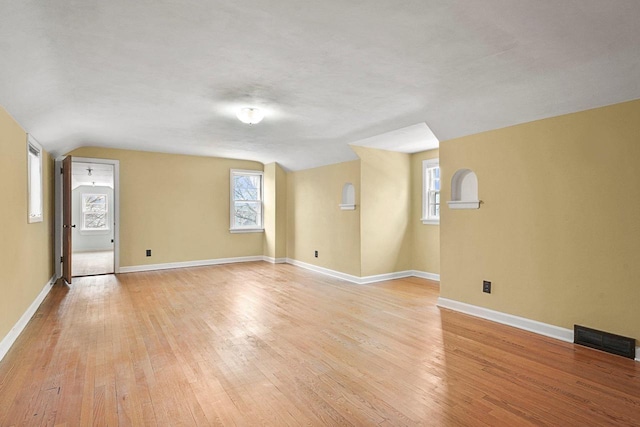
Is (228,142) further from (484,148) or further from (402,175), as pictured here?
(484,148)

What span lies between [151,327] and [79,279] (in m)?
3.44

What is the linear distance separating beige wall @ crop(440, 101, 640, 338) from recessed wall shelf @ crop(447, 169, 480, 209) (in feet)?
0.37

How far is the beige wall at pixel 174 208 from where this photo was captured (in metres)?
6.38

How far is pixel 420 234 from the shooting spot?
5.96 meters

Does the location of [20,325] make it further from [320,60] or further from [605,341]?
[605,341]

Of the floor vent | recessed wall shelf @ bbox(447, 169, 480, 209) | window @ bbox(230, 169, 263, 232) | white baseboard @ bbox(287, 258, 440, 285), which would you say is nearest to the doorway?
window @ bbox(230, 169, 263, 232)

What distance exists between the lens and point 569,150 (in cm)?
308

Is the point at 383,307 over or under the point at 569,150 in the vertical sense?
under

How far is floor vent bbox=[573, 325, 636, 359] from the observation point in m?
2.71

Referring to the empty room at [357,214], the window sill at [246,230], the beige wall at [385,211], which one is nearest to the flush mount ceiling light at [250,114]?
the empty room at [357,214]

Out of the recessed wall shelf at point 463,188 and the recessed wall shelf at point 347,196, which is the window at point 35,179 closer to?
the recessed wall shelf at point 347,196

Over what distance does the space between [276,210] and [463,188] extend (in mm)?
4242

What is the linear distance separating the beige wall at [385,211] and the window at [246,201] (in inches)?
125

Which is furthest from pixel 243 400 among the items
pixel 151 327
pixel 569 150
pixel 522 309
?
pixel 569 150
